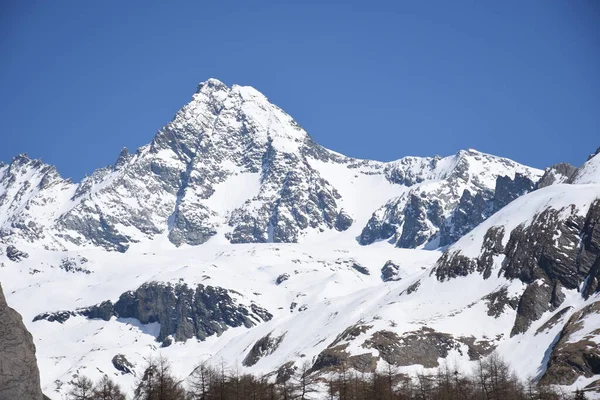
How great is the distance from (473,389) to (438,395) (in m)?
17.4

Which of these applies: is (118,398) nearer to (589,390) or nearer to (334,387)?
(334,387)

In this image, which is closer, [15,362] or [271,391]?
[15,362]

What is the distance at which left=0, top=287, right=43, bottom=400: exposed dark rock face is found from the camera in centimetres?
7181

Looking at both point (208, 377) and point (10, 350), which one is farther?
point (208, 377)

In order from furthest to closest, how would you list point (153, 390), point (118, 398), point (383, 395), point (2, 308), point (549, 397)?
point (549, 397)
point (383, 395)
point (118, 398)
point (153, 390)
point (2, 308)

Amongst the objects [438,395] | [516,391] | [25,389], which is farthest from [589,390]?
[25,389]

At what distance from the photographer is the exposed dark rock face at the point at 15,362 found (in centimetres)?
7181

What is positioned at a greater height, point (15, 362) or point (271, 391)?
point (271, 391)

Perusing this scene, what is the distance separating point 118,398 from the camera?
14175cm

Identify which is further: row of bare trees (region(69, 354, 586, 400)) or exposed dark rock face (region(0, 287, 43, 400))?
row of bare trees (region(69, 354, 586, 400))

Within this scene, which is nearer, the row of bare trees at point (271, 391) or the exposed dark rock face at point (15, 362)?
the exposed dark rock face at point (15, 362)

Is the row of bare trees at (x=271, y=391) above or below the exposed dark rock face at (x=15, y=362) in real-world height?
above

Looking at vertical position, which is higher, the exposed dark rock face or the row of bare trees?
the row of bare trees

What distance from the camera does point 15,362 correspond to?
2859 inches
